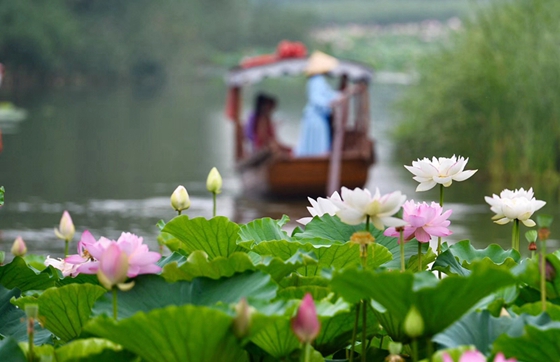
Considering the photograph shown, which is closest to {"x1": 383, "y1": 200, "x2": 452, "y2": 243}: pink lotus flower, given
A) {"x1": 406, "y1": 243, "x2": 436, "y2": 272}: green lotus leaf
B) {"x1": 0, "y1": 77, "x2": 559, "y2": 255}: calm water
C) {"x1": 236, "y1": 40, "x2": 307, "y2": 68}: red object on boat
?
{"x1": 406, "y1": 243, "x2": 436, "y2": 272}: green lotus leaf

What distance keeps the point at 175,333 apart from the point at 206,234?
2.22 feet

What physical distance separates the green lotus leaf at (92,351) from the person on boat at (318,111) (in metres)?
10.9

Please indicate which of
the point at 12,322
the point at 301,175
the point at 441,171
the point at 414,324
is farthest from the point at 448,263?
the point at 301,175

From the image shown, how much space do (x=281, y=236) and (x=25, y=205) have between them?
409 inches

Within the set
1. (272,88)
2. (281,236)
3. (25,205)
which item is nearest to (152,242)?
(25,205)

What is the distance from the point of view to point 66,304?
2.09 metres

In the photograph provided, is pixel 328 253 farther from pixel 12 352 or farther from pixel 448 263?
pixel 12 352

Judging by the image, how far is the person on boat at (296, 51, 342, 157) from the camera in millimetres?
12753

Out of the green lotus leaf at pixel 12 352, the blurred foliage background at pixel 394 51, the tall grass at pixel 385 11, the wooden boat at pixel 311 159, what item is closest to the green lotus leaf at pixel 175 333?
the green lotus leaf at pixel 12 352

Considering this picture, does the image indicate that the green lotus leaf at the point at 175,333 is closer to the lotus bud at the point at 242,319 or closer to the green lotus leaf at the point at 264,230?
the lotus bud at the point at 242,319

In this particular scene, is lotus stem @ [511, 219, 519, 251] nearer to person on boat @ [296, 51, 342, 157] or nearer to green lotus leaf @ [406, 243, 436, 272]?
green lotus leaf @ [406, 243, 436, 272]

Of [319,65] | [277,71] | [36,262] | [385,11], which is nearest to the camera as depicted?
[36,262]

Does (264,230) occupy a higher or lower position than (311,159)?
higher

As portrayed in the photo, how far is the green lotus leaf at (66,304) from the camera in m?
2.07
